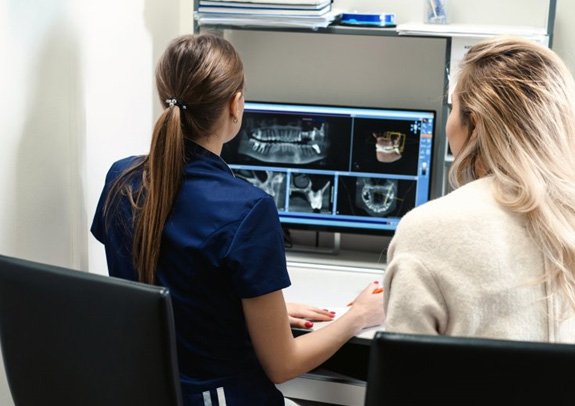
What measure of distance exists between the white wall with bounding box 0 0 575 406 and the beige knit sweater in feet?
2.75

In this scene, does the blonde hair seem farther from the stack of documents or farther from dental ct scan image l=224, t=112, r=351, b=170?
dental ct scan image l=224, t=112, r=351, b=170

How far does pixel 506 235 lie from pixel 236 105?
60 centimetres

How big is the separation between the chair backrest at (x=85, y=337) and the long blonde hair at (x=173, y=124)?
22 cm

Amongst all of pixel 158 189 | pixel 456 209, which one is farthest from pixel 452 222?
pixel 158 189

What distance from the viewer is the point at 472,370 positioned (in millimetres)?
1020

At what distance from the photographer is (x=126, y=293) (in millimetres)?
1226

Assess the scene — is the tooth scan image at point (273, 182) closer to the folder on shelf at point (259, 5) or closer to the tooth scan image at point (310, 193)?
the tooth scan image at point (310, 193)

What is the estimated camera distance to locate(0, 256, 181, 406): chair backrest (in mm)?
1229

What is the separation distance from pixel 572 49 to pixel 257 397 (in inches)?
55.9

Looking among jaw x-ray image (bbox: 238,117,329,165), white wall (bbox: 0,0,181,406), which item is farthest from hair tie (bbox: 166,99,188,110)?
jaw x-ray image (bbox: 238,117,329,165)

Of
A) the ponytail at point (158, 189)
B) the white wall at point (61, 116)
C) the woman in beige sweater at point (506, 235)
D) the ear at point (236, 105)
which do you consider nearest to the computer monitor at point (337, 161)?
the white wall at point (61, 116)

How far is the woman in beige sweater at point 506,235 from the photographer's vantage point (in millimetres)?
1220

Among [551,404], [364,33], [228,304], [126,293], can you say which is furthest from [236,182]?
[364,33]

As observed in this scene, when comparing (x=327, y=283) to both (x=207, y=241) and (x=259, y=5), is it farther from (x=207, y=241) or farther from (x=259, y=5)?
(x=207, y=241)
